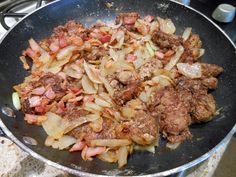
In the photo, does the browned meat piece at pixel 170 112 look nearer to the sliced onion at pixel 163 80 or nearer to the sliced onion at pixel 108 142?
the sliced onion at pixel 163 80

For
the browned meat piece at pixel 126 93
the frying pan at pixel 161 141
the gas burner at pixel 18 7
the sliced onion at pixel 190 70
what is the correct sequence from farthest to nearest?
the gas burner at pixel 18 7
the sliced onion at pixel 190 70
the browned meat piece at pixel 126 93
the frying pan at pixel 161 141

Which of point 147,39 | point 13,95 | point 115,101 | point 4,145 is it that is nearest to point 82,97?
point 115,101

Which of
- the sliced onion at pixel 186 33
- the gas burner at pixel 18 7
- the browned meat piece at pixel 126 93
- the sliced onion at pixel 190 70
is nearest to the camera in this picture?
the browned meat piece at pixel 126 93

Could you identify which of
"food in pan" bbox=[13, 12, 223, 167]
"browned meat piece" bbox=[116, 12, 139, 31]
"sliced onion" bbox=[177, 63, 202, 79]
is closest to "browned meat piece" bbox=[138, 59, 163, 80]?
"food in pan" bbox=[13, 12, 223, 167]

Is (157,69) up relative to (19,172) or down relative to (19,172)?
up

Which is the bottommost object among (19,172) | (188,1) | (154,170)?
(19,172)

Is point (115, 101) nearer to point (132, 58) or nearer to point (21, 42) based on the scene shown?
point (132, 58)

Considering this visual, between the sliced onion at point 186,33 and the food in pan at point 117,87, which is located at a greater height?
the sliced onion at point 186,33

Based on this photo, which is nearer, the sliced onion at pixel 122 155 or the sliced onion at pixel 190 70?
the sliced onion at pixel 122 155

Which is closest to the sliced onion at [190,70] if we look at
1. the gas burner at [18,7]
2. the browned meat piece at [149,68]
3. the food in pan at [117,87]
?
the food in pan at [117,87]
